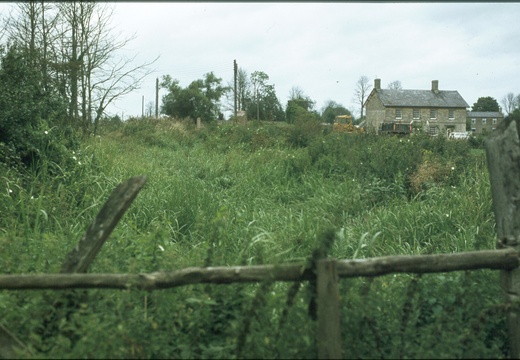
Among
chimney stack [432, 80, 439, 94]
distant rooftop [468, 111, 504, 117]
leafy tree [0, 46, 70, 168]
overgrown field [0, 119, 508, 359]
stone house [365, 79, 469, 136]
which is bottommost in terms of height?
overgrown field [0, 119, 508, 359]

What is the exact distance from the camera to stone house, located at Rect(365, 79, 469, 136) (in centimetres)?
5825

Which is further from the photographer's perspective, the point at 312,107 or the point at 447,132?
the point at 312,107

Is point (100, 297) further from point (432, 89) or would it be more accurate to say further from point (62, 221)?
point (432, 89)

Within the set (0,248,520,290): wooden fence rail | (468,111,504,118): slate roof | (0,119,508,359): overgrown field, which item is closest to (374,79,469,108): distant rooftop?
(468,111,504,118): slate roof

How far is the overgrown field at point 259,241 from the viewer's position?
130 inches

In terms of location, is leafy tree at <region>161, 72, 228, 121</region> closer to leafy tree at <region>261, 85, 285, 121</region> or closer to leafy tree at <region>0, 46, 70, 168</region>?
leafy tree at <region>261, 85, 285, 121</region>

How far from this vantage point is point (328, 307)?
3.14 meters

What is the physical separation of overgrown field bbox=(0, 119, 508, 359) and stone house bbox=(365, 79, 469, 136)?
43333 millimetres

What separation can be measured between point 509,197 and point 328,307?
136 centimetres

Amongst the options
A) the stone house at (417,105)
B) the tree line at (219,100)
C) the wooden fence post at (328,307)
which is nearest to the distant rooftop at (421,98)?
the stone house at (417,105)

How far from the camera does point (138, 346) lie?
3197 millimetres

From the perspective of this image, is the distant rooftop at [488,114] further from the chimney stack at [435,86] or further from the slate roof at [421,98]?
the chimney stack at [435,86]

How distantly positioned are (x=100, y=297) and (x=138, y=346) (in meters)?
0.48

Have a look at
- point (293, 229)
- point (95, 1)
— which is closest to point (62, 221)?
point (293, 229)
